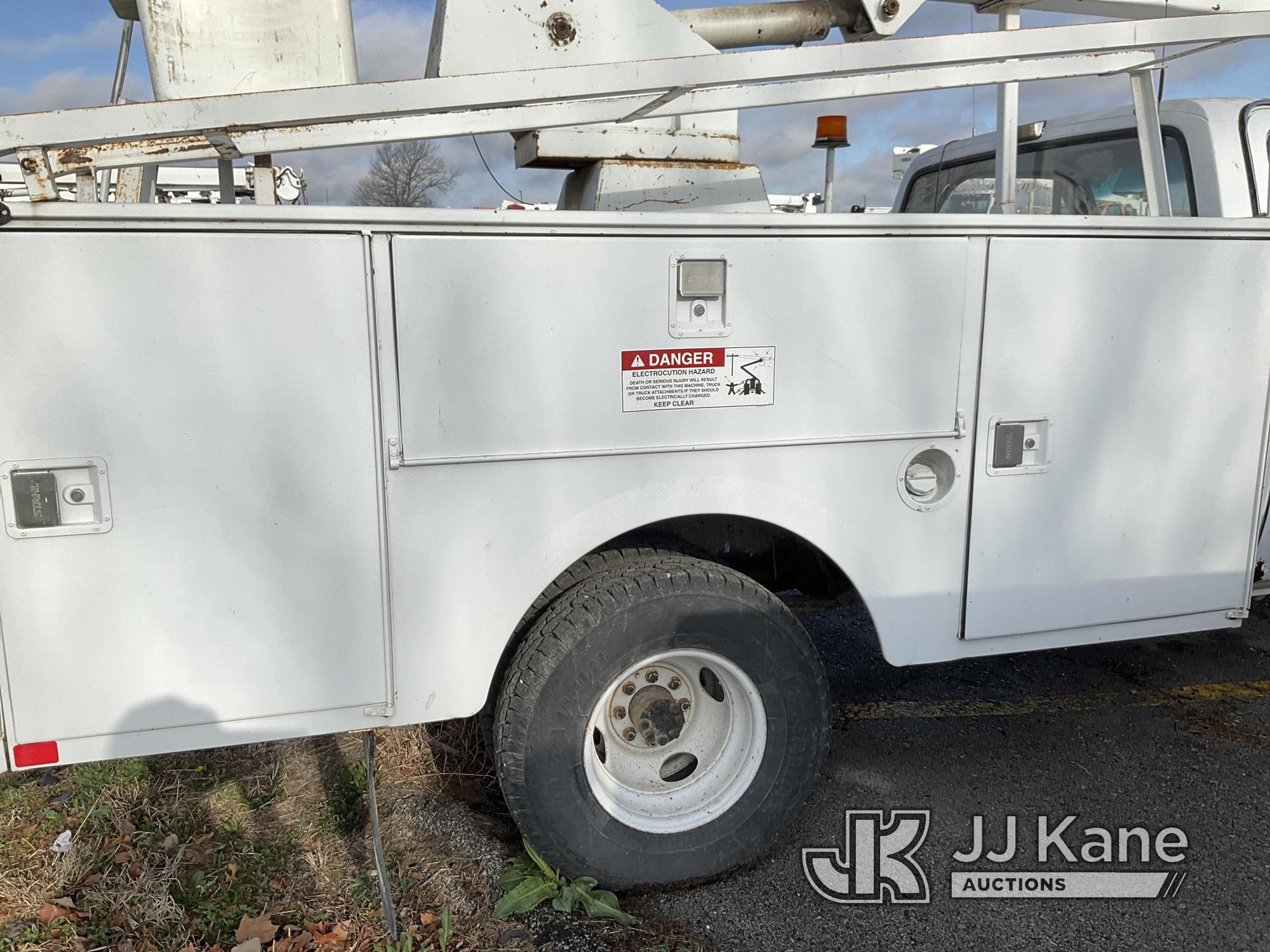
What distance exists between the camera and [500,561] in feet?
7.63

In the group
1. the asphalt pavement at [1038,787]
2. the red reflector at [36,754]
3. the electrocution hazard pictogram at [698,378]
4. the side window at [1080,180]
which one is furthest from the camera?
the side window at [1080,180]

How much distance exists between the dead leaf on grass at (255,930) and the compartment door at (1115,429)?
2.00 metres

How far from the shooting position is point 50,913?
98.4 inches

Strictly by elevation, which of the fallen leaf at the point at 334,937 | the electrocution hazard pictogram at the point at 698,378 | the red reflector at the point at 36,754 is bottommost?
the fallen leaf at the point at 334,937

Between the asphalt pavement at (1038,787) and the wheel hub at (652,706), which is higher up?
the wheel hub at (652,706)

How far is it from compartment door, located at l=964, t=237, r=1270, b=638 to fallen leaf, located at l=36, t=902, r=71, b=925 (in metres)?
2.52

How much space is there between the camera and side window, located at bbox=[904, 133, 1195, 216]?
357 cm

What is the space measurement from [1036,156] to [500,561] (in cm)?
320

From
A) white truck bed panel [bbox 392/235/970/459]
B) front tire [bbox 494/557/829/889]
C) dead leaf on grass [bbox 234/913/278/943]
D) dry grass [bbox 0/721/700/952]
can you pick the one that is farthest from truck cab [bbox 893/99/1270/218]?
dead leaf on grass [bbox 234/913/278/943]

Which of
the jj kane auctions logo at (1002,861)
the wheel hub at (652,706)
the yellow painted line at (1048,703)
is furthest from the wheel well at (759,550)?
the yellow painted line at (1048,703)

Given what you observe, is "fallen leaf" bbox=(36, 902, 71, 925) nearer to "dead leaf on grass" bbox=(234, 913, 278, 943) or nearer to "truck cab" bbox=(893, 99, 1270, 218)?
"dead leaf on grass" bbox=(234, 913, 278, 943)

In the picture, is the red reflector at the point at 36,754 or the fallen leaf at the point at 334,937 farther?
the fallen leaf at the point at 334,937

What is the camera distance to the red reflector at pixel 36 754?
2.10 metres

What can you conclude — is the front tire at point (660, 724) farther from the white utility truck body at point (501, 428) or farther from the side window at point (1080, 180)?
the side window at point (1080, 180)
